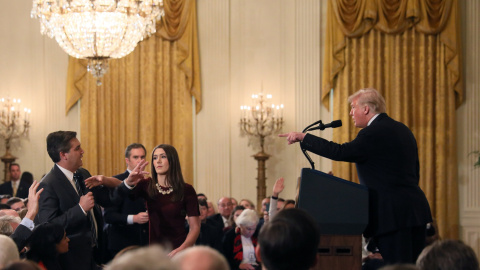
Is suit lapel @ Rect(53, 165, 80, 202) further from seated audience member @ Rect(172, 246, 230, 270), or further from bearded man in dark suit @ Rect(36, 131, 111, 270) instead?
seated audience member @ Rect(172, 246, 230, 270)

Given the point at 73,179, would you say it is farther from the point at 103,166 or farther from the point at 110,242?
the point at 103,166

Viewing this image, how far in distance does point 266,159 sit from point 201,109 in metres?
1.49

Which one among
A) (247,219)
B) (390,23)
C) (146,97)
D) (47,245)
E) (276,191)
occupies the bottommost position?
(247,219)

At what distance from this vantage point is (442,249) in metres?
2.94

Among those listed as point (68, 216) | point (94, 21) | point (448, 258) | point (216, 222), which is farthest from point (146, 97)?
point (448, 258)

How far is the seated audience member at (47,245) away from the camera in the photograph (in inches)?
163

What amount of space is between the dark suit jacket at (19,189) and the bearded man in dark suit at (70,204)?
252 inches

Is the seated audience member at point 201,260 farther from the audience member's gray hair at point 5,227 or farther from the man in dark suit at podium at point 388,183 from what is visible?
the audience member's gray hair at point 5,227

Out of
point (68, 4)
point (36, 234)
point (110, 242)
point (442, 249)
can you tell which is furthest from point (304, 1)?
point (442, 249)

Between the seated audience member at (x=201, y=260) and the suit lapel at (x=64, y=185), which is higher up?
the suit lapel at (x=64, y=185)

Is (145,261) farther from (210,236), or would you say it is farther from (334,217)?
(210,236)

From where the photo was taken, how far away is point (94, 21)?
351 inches

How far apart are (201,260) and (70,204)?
2.72m

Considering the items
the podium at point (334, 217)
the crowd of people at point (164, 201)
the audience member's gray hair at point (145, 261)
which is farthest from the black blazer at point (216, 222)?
the audience member's gray hair at point (145, 261)
